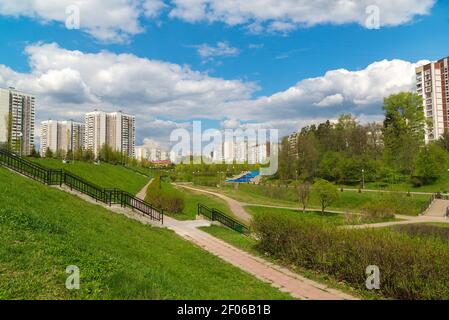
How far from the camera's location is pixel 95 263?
591 cm

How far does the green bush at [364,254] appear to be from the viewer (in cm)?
595

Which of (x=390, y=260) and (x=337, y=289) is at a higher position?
(x=390, y=260)

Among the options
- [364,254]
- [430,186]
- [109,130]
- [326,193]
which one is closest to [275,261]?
[364,254]

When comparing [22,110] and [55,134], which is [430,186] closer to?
[22,110]

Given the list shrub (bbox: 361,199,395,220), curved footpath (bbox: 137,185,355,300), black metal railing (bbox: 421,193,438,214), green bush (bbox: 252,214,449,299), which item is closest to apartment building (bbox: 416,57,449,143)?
black metal railing (bbox: 421,193,438,214)

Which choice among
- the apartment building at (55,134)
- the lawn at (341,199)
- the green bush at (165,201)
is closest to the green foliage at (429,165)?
the lawn at (341,199)

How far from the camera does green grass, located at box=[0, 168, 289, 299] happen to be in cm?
485

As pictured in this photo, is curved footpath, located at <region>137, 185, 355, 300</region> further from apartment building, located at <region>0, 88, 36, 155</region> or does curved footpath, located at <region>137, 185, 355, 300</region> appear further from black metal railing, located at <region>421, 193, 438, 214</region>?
apartment building, located at <region>0, 88, 36, 155</region>

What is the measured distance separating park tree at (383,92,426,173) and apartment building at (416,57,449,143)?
19423mm

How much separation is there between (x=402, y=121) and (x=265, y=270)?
219ft

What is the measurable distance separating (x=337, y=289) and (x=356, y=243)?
1.14 m
